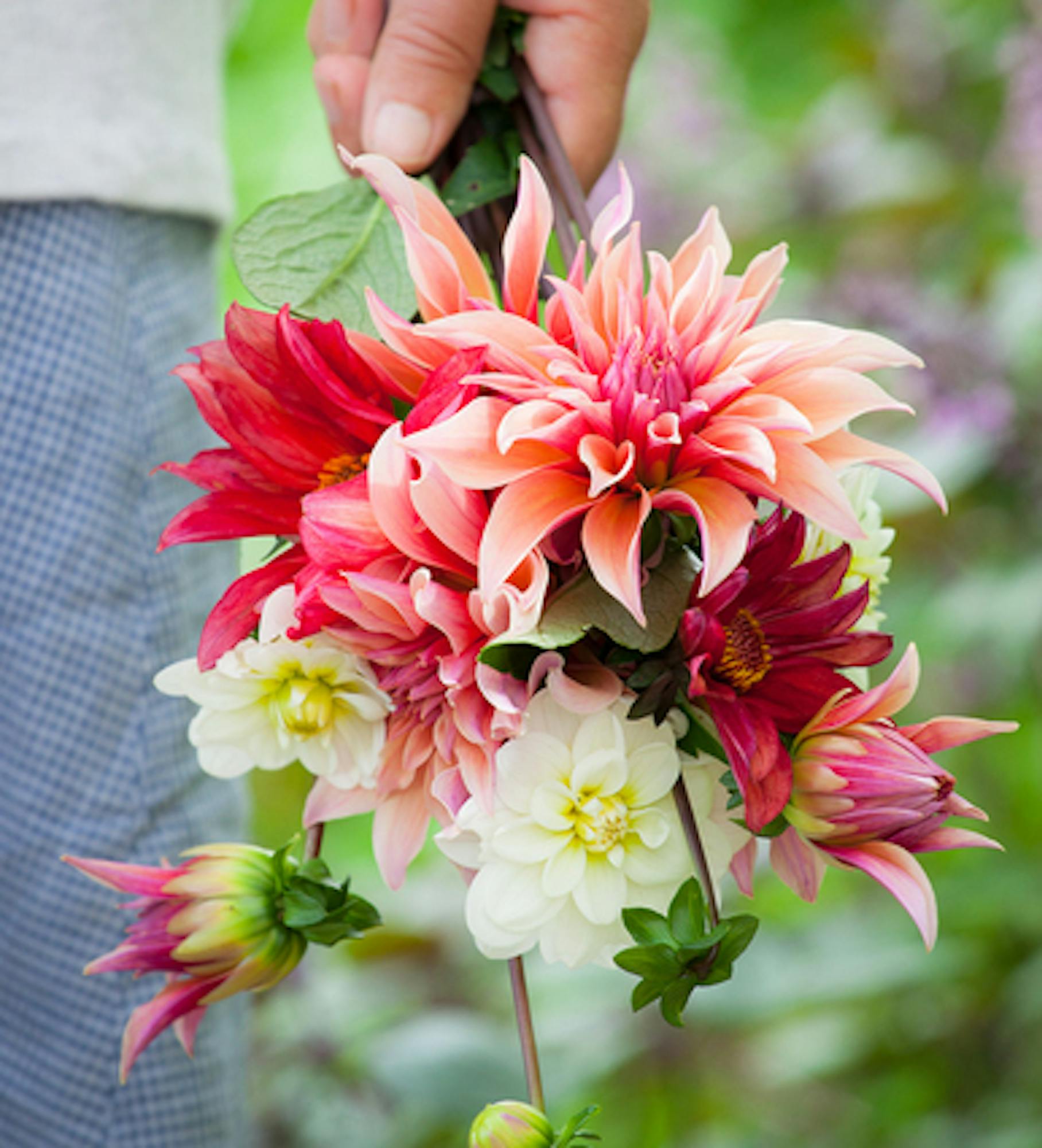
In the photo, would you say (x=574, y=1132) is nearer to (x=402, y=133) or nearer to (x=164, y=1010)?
(x=164, y=1010)

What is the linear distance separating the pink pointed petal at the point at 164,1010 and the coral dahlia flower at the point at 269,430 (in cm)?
7

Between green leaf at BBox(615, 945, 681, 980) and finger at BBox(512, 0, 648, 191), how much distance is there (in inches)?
9.0

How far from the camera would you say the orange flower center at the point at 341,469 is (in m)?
0.25

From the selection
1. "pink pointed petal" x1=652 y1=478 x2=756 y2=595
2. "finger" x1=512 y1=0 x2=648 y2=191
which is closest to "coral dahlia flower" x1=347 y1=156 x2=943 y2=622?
"pink pointed petal" x1=652 y1=478 x2=756 y2=595

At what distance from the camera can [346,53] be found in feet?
1.16

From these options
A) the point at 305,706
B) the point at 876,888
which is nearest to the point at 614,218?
the point at 305,706

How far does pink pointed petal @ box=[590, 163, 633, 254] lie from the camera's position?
24 cm

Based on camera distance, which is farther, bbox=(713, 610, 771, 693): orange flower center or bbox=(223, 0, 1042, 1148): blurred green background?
bbox=(223, 0, 1042, 1148): blurred green background

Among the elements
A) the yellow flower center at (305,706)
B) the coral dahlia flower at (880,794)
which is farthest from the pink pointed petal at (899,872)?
the yellow flower center at (305,706)

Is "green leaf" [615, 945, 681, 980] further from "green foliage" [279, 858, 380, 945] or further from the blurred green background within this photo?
the blurred green background

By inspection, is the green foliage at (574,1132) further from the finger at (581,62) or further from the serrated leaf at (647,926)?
the finger at (581,62)

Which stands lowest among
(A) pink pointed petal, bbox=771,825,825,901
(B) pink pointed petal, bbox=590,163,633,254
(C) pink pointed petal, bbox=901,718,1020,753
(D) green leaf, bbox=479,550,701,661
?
(A) pink pointed petal, bbox=771,825,825,901

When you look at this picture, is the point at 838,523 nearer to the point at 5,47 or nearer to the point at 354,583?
the point at 354,583

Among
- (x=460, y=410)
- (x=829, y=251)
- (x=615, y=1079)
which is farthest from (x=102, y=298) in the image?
(x=829, y=251)
